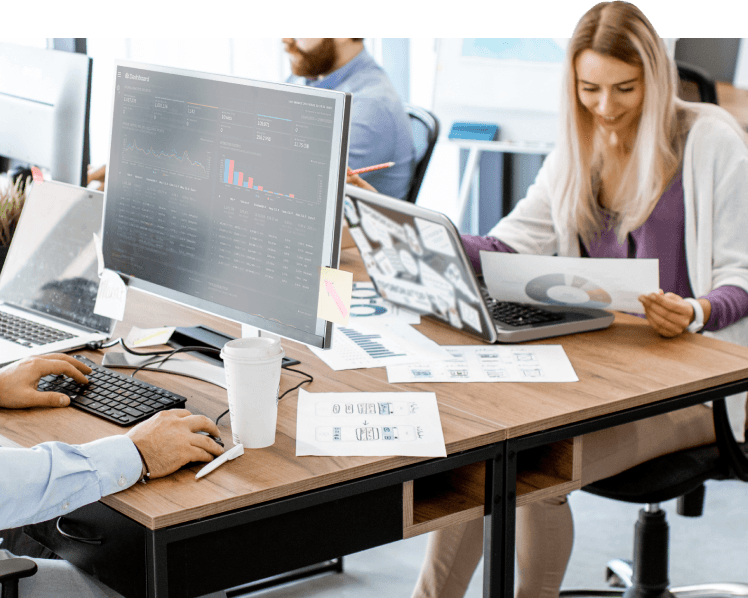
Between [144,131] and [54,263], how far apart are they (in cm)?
31

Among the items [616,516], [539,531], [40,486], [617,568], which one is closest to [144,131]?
[40,486]

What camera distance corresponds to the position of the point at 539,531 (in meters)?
1.60

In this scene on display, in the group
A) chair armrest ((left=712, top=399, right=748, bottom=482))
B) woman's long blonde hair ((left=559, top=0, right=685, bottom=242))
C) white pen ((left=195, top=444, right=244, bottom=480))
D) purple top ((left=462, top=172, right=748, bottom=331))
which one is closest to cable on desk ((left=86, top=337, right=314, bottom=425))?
white pen ((left=195, top=444, right=244, bottom=480))

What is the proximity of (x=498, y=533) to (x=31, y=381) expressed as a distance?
0.68 meters

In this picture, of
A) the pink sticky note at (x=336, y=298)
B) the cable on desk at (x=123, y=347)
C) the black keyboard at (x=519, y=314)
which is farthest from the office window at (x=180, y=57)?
the pink sticky note at (x=336, y=298)

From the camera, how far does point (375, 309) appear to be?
1704 millimetres

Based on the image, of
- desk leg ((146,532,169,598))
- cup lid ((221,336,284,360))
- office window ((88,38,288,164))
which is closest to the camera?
desk leg ((146,532,169,598))

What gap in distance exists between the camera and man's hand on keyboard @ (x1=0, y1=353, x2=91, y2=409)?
1.19 metres

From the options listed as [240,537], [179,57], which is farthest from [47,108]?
[179,57]

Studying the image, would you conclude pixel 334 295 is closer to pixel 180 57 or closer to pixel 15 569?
pixel 15 569

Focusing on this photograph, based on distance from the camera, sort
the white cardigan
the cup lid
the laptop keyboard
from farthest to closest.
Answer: the white cardigan, the laptop keyboard, the cup lid

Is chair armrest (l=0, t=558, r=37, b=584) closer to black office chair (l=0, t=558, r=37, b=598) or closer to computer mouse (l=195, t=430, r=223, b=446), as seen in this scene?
black office chair (l=0, t=558, r=37, b=598)

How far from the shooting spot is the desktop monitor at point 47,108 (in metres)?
1.90

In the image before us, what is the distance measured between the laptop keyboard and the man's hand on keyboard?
0.66 ft
